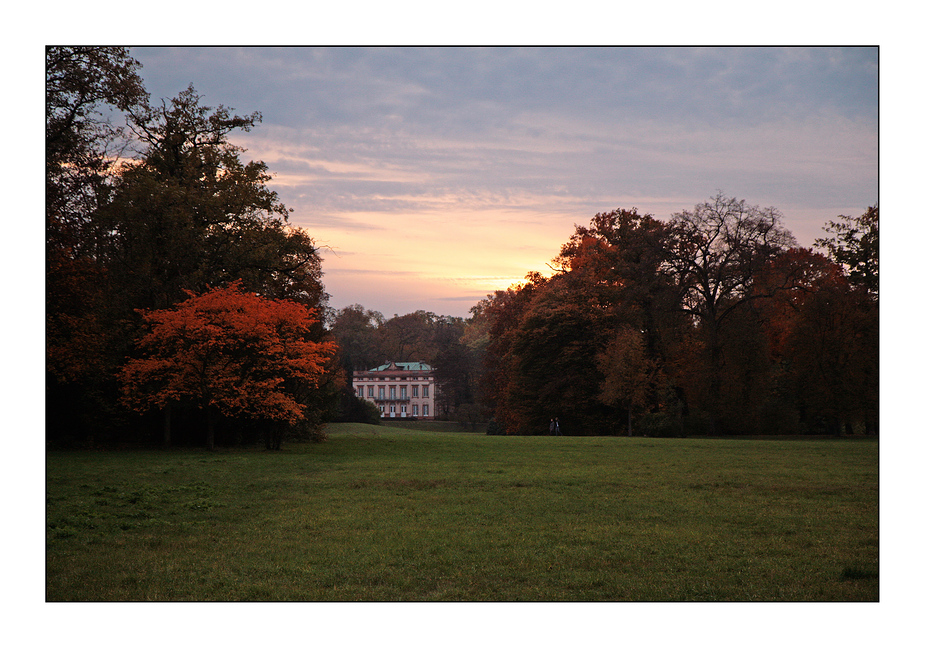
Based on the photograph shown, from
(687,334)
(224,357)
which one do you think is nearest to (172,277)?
(224,357)

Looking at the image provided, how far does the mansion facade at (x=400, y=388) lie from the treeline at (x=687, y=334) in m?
39.2

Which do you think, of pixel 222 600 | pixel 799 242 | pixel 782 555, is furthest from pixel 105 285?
pixel 799 242

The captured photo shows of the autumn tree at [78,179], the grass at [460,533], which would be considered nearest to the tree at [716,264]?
the grass at [460,533]

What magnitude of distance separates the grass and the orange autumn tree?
3755 millimetres

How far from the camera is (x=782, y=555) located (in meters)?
7.29

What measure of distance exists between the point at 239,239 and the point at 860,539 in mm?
18960

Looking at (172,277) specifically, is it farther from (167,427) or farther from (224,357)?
(167,427)

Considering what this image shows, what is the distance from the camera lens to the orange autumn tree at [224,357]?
1891cm

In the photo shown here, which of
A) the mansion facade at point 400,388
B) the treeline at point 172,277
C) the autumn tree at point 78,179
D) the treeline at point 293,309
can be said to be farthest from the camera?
the mansion facade at point 400,388

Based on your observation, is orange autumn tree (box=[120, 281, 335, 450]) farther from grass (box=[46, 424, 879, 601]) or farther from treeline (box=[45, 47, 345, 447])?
grass (box=[46, 424, 879, 601])

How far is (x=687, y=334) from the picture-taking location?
32031 mm

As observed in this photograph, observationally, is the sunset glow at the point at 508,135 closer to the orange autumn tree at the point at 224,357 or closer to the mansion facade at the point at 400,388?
the orange autumn tree at the point at 224,357
